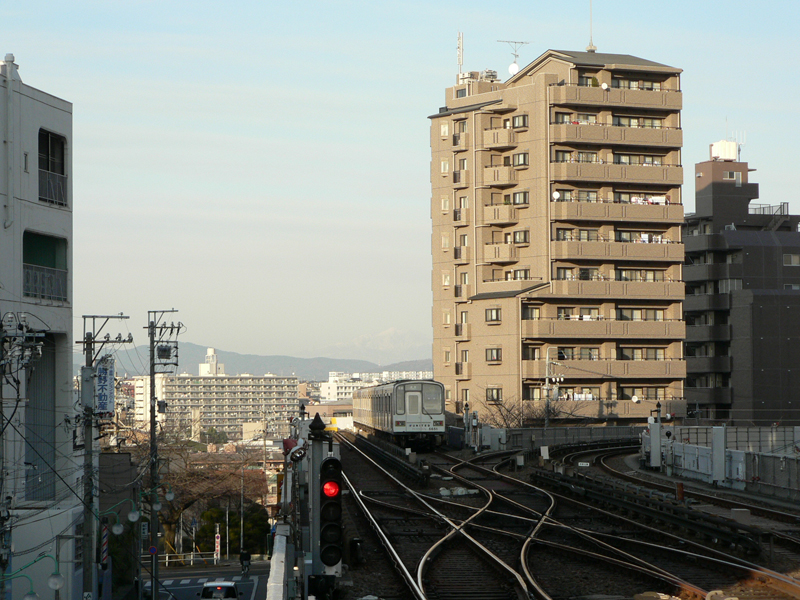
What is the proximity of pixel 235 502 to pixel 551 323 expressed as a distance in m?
27.7

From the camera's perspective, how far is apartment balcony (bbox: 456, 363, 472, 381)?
213ft

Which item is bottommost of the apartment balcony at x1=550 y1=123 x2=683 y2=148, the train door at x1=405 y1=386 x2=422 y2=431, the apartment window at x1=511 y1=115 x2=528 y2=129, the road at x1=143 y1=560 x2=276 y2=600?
A: the road at x1=143 y1=560 x2=276 y2=600

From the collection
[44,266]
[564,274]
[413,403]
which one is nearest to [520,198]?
[564,274]

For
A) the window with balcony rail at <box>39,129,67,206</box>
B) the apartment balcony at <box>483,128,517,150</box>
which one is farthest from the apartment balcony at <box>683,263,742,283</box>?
the window with balcony rail at <box>39,129,67,206</box>

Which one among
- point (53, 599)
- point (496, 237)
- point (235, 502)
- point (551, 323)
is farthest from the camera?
point (235, 502)

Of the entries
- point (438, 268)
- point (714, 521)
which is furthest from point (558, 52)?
point (714, 521)

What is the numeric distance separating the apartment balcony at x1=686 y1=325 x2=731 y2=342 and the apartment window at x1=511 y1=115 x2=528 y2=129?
768 inches

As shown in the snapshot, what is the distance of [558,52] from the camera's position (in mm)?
63875

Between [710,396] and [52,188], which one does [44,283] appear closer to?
[52,188]

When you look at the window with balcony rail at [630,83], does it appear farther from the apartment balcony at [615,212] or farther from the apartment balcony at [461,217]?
the apartment balcony at [461,217]

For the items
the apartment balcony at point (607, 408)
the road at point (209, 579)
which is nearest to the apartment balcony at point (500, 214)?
the apartment balcony at point (607, 408)

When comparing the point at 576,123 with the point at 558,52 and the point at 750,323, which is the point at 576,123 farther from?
the point at 750,323

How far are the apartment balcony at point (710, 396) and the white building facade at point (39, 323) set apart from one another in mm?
52001

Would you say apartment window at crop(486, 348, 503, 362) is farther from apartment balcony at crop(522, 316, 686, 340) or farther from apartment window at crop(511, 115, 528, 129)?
apartment window at crop(511, 115, 528, 129)
